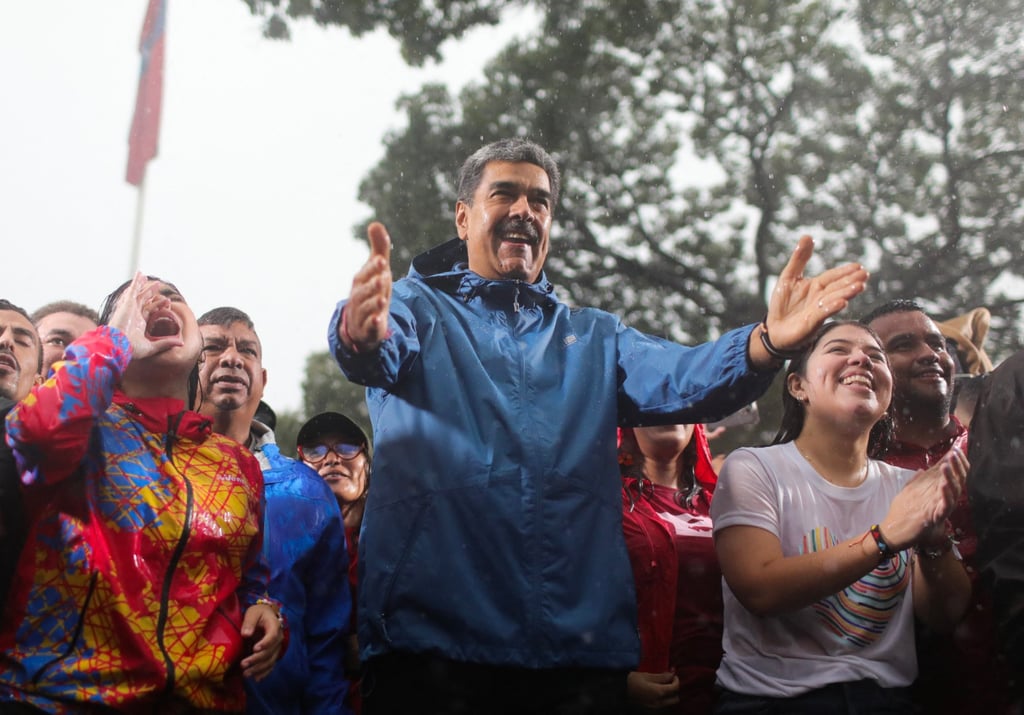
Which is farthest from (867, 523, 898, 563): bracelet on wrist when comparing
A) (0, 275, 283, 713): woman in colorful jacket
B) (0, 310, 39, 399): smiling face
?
(0, 310, 39, 399): smiling face

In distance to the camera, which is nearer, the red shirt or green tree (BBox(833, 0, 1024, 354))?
the red shirt

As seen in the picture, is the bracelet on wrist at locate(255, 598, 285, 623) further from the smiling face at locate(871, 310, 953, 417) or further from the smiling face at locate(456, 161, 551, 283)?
the smiling face at locate(871, 310, 953, 417)

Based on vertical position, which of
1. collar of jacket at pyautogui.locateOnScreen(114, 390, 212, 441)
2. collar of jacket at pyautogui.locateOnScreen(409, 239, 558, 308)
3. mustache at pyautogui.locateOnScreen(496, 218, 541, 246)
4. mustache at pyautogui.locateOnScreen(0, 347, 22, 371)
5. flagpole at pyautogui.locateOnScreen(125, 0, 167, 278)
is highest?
flagpole at pyautogui.locateOnScreen(125, 0, 167, 278)

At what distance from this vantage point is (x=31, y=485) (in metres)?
2.07

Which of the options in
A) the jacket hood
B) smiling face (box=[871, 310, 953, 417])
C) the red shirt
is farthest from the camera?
the jacket hood

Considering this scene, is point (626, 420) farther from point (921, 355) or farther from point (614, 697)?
point (921, 355)

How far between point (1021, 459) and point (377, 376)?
5.56ft

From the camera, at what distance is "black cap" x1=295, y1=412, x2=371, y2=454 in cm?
366

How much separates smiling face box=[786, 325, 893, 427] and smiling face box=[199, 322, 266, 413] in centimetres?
176

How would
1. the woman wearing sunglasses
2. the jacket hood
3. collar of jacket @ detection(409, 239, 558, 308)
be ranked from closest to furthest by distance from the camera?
collar of jacket @ detection(409, 239, 558, 308) → the jacket hood → the woman wearing sunglasses

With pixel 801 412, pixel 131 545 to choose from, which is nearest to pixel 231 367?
pixel 131 545

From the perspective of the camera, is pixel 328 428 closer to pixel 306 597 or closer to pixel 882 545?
pixel 306 597

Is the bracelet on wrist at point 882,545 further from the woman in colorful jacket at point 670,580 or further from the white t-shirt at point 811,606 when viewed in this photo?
the woman in colorful jacket at point 670,580

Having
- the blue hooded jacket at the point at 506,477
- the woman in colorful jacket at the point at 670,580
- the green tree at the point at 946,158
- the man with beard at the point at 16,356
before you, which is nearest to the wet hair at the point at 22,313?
the man with beard at the point at 16,356
